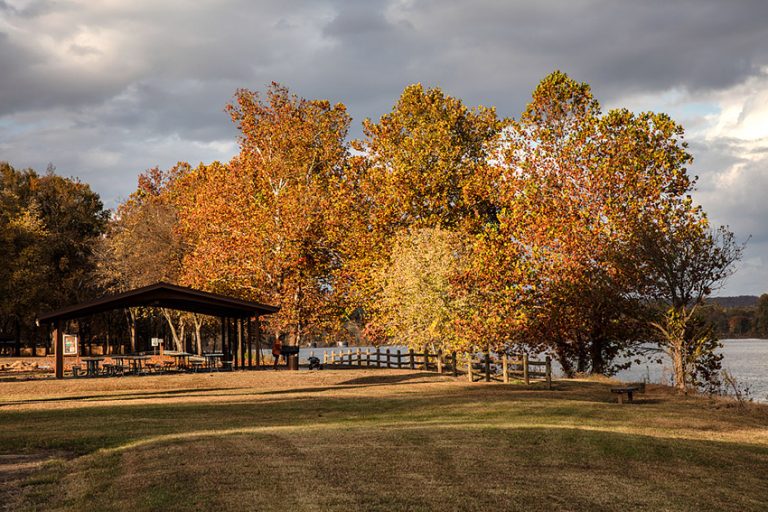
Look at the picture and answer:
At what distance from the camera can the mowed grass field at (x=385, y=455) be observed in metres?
10.7

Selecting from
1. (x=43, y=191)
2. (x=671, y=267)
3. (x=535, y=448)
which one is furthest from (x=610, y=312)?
(x=43, y=191)

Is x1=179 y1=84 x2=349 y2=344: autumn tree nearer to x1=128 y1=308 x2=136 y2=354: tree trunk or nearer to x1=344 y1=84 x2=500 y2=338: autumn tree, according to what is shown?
x1=344 y1=84 x2=500 y2=338: autumn tree

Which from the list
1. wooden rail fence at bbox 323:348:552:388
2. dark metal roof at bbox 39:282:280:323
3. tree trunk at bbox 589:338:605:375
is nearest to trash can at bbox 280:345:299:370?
dark metal roof at bbox 39:282:280:323

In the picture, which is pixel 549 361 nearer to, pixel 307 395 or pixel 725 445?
pixel 307 395

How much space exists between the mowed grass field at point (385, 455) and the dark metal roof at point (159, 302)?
36.8 feet

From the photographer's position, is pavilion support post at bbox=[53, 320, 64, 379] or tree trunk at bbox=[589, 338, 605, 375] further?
tree trunk at bbox=[589, 338, 605, 375]

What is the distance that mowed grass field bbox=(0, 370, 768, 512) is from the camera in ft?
35.1

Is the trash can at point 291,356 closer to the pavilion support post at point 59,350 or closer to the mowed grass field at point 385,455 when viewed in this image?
the pavilion support post at point 59,350

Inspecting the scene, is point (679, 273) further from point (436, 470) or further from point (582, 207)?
point (436, 470)

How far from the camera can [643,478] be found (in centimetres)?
1241

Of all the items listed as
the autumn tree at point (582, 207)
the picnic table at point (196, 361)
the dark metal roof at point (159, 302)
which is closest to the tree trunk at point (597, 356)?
the autumn tree at point (582, 207)

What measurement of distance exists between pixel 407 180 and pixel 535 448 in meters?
30.7

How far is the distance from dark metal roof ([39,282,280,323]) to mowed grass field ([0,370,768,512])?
11.2 metres

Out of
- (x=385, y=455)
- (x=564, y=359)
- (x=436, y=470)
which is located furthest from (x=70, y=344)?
(x=436, y=470)
